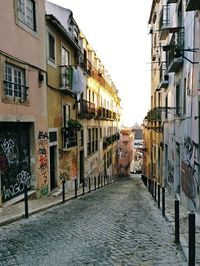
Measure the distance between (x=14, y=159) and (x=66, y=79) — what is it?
6361mm

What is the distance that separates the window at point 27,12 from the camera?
10.9 metres

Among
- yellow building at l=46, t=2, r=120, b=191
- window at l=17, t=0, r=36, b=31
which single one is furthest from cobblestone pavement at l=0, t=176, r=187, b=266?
window at l=17, t=0, r=36, b=31

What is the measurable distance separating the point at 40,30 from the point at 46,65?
1538mm

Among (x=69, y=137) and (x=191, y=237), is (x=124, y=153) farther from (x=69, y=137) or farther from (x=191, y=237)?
(x=191, y=237)

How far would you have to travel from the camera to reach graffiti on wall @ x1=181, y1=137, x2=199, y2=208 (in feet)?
32.0

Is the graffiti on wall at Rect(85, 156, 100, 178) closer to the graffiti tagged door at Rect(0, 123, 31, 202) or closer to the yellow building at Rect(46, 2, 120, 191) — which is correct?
the yellow building at Rect(46, 2, 120, 191)

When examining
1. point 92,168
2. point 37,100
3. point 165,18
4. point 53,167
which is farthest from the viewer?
point 92,168

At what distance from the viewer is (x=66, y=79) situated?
1605cm

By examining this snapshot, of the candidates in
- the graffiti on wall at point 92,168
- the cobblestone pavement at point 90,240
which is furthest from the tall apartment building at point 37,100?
the graffiti on wall at point 92,168

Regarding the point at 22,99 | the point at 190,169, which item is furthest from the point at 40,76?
the point at 190,169

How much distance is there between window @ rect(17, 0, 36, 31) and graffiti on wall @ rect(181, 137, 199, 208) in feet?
23.3

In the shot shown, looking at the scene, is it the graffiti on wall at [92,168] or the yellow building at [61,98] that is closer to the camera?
the yellow building at [61,98]

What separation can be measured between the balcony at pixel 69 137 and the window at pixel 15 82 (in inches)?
200

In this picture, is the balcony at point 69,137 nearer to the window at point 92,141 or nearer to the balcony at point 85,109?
the balcony at point 85,109
